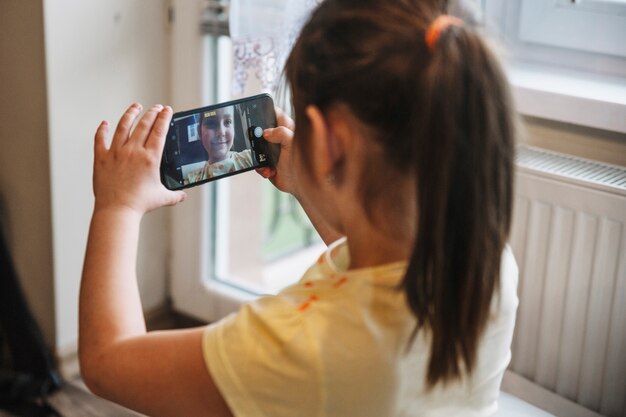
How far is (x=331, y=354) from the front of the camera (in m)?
0.65

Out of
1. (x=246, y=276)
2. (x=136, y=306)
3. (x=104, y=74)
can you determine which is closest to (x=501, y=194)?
(x=136, y=306)

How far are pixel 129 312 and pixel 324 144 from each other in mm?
262

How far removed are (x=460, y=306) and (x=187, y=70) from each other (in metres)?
1.20

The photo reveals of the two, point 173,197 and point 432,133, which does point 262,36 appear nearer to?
point 173,197

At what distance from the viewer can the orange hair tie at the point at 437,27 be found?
0.60 meters

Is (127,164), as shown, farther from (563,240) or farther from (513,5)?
(513,5)

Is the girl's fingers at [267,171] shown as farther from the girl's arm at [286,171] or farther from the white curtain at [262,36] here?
the white curtain at [262,36]

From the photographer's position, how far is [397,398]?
672 mm

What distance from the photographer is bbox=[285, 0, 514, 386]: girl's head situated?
0.60m

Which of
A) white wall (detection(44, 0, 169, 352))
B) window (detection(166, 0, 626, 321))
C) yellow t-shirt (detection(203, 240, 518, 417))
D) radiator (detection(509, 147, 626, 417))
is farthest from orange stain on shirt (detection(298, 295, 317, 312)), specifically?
white wall (detection(44, 0, 169, 352))

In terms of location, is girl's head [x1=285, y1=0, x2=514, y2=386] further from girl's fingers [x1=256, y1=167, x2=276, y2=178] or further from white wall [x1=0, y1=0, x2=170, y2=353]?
white wall [x1=0, y1=0, x2=170, y2=353]

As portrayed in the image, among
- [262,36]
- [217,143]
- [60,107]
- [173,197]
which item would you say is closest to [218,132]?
[217,143]

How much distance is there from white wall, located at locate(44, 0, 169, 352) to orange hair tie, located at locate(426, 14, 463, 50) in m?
1.07

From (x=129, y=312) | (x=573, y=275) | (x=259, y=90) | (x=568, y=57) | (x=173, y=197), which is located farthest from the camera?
(x=259, y=90)
